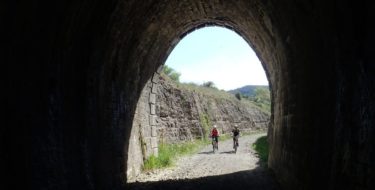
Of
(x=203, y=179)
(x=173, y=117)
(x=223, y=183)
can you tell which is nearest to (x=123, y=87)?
(x=203, y=179)

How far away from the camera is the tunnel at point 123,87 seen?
194 inches

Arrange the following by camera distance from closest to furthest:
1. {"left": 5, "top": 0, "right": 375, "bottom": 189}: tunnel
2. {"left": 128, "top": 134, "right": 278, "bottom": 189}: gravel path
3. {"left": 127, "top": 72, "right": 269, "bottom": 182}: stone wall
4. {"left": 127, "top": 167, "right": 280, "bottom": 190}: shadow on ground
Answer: {"left": 5, "top": 0, "right": 375, "bottom": 189}: tunnel
{"left": 127, "top": 167, "right": 280, "bottom": 190}: shadow on ground
{"left": 128, "top": 134, "right": 278, "bottom": 189}: gravel path
{"left": 127, "top": 72, "right": 269, "bottom": 182}: stone wall

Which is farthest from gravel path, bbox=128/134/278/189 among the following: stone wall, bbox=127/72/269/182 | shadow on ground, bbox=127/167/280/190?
stone wall, bbox=127/72/269/182

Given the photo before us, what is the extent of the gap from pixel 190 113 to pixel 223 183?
751 inches

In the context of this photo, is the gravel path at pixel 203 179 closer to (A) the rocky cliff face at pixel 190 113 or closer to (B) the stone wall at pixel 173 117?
(B) the stone wall at pixel 173 117

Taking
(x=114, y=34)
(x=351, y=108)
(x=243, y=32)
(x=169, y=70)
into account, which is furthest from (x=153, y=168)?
(x=169, y=70)

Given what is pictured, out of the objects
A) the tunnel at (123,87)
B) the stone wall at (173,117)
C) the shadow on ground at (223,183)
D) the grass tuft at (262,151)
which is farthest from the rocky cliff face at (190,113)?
the tunnel at (123,87)

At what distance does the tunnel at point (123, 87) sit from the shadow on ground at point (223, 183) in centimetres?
38

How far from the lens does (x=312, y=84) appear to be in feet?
23.6

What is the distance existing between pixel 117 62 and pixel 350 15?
261 inches

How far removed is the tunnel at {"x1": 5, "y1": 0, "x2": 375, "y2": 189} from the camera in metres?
4.93

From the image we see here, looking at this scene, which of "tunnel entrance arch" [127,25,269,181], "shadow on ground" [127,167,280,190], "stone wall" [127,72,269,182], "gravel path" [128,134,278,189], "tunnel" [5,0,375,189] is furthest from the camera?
"stone wall" [127,72,269,182]

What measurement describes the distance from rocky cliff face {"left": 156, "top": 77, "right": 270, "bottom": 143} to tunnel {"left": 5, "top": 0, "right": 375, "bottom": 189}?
11707 mm

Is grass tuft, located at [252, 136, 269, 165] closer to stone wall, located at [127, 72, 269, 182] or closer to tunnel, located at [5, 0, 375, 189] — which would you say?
stone wall, located at [127, 72, 269, 182]
